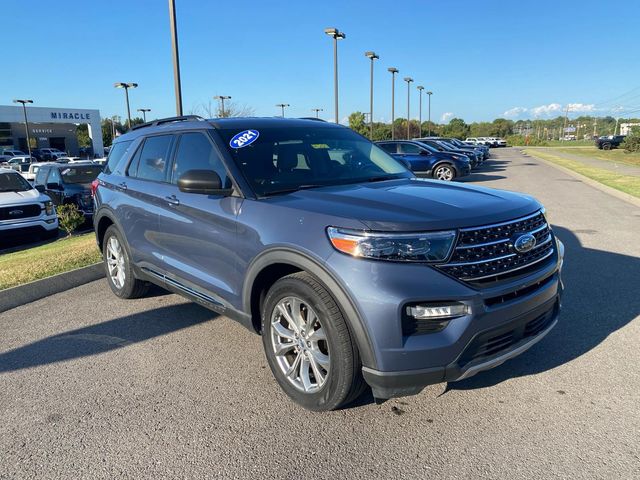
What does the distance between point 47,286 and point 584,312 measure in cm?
590

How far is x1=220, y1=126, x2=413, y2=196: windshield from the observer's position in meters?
3.72

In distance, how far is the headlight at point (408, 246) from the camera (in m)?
2.67

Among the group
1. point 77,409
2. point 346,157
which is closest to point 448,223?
point 346,157

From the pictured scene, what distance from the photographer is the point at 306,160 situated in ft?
13.3

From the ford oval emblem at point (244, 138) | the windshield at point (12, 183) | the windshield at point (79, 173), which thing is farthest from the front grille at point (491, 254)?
the windshield at point (79, 173)

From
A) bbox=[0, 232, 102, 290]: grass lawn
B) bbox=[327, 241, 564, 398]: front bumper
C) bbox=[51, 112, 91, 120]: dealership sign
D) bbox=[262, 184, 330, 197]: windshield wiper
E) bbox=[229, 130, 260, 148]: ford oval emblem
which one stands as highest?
bbox=[51, 112, 91, 120]: dealership sign

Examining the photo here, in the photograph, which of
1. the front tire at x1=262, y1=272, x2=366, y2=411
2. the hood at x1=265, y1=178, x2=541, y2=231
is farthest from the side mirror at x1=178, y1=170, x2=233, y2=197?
the front tire at x1=262, y1=272, x2=366, y2=411

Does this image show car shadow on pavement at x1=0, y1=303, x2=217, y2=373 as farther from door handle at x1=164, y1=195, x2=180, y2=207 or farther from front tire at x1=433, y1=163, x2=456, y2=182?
front tire at x1=433, y1=163, x2=456, y2=182

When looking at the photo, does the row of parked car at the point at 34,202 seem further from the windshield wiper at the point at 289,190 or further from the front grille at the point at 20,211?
the windshield wiper at the point at 289,190

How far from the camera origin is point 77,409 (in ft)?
10.9

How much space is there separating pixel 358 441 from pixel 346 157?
2381mm

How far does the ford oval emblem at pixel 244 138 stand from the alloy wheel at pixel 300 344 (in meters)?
1.38

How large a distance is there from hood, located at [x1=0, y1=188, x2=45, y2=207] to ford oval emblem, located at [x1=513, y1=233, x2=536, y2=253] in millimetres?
10729

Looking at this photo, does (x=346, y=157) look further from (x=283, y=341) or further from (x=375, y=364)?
(x=375, y=364)
